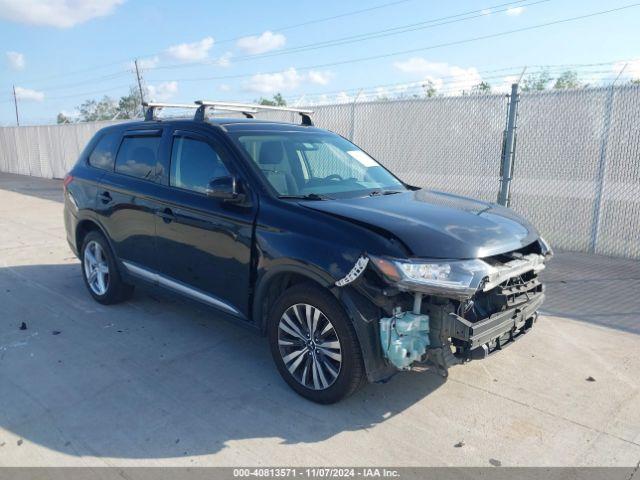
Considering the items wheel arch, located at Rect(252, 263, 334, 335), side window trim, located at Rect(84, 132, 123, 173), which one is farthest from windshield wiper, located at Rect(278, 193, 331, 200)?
side window trim, located at Rect(84, 132, 123, 173)

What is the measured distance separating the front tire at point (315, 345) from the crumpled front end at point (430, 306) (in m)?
0.22

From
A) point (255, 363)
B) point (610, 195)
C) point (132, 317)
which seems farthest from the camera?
point (610, 195)

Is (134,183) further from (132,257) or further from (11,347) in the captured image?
(11,347)

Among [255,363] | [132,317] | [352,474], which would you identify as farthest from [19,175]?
[352,474]

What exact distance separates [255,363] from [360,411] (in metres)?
1.07

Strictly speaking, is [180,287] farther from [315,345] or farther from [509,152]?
[509,152]

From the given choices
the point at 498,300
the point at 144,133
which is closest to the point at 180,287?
the point at 144,133

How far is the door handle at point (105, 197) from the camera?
5113mm

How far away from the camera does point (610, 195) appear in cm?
753

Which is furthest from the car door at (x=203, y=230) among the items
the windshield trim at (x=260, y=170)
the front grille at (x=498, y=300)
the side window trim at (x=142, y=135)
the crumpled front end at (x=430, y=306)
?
the front grille at (x=498, y=300)

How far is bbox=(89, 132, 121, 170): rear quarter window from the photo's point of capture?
528cm

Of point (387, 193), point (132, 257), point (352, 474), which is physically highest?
point (387, 193)

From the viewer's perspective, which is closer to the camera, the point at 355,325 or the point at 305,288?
the point at 355,325

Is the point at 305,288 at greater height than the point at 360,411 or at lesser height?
greater
